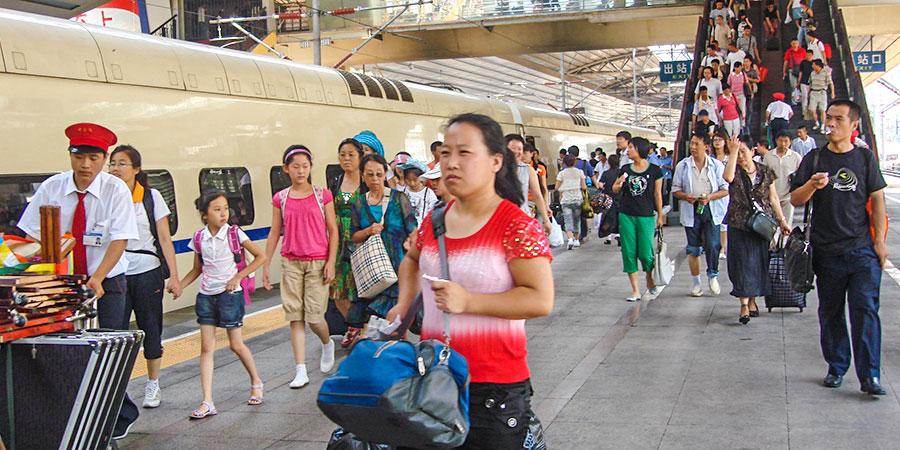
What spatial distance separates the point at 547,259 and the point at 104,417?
2136 mm

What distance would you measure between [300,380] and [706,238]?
504cm

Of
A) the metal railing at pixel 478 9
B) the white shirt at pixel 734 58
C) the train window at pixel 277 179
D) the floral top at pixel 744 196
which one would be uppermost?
the metal railing at pixel 478 9

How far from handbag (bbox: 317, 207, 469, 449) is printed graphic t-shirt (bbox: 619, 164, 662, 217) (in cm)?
676

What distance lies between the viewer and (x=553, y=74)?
143 ft

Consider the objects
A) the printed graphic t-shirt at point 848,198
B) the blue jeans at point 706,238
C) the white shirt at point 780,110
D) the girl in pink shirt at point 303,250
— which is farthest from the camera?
the white shirt at point 780,110

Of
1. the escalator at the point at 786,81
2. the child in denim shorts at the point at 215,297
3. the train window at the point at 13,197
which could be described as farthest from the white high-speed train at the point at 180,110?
the escalator at the point at 786,81

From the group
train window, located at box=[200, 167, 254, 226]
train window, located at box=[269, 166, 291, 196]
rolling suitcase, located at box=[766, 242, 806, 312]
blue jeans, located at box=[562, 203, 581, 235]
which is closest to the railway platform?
rolling suitcase, located at box=[766, 242, 806, 312]

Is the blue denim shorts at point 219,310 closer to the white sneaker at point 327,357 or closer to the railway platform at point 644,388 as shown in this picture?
the railway platform at point 644,388

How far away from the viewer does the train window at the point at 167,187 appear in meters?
9.06

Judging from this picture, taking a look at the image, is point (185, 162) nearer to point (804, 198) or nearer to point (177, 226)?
point (177, 226)

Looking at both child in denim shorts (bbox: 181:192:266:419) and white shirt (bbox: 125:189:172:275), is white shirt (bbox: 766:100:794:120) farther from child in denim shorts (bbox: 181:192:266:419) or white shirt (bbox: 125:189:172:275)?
white shirt (bbox: 125:189:172:275)

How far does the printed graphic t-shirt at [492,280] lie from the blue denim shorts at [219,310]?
309 cm

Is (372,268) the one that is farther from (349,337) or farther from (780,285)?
(780,285)

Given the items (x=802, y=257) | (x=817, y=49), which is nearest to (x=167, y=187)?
(x=802, y=257)
